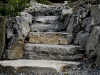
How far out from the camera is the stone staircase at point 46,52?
5969 mm

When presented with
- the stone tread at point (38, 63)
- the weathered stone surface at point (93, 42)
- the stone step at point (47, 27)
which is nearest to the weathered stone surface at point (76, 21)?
the stone step at point (47, 27)

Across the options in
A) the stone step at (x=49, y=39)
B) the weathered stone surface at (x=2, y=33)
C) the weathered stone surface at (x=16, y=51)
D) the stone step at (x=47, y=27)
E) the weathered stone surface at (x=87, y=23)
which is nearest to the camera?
the weathered stone surface at (x=2, y=33)

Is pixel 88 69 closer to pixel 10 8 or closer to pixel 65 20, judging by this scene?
pixel 65 20

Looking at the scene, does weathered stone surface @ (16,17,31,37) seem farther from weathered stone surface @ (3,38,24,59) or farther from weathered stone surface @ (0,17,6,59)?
weathered stone surface @ (0,17,6,59)

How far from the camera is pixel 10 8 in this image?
8523 mm

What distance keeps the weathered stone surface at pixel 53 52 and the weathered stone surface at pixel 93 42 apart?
34 centimetres

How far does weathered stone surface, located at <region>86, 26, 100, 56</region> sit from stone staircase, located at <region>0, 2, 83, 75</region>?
0.34 m

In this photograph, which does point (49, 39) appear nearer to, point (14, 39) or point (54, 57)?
point (54, 57)

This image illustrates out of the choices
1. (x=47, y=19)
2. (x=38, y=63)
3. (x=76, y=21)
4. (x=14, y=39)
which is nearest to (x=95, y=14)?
(x=76, y=21)

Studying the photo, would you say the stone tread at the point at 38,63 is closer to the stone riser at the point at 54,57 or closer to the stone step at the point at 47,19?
the stone riser at the point at 54,57

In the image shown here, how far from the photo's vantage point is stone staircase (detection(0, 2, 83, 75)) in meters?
5.97

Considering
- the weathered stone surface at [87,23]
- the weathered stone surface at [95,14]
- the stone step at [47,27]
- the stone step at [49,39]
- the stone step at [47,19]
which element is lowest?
the stone step at [49,39]

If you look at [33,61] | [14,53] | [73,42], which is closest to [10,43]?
[14,53]

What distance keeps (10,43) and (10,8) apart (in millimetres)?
2019
